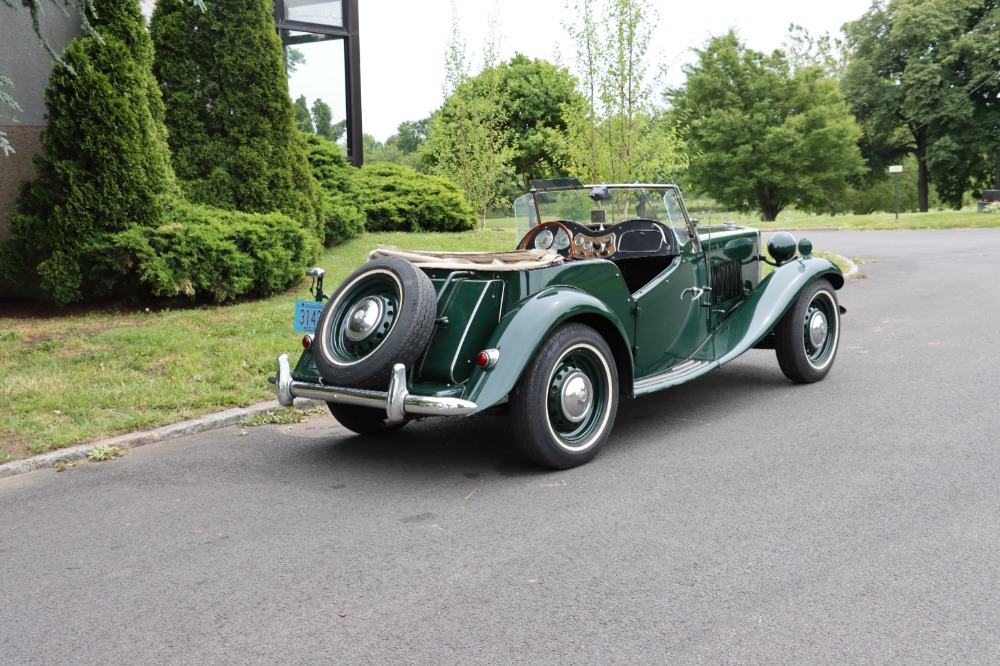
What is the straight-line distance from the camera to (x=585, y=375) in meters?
4.76

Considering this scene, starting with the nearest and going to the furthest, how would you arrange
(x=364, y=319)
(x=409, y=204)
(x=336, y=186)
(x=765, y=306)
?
(x=364, y=319) < (x=765, y=306) < (x=336, y=186) < (x=409, y=204)

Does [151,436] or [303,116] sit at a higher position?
[303,116]

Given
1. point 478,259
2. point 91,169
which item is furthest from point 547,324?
point 91,169

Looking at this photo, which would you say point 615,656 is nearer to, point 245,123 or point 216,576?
point 216,576

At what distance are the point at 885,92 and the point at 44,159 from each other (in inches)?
1826

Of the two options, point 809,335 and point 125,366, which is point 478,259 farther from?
point 125,366

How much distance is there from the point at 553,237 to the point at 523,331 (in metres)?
1.70

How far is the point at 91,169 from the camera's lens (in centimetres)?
849

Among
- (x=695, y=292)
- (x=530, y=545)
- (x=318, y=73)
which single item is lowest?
(x=530, y=545)

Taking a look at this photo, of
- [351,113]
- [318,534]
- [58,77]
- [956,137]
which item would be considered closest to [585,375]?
[318,534]

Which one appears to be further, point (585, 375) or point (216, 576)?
point (585, 375)

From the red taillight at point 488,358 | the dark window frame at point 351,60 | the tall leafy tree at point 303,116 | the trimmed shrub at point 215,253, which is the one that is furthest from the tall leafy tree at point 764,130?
the red taillight at point 488,358

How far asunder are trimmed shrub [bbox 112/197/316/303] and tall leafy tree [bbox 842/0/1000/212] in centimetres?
4175

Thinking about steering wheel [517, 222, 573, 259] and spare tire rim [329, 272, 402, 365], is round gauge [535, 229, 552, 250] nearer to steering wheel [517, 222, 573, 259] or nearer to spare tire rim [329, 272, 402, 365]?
steering wheel [517, 222, 573, 259]
